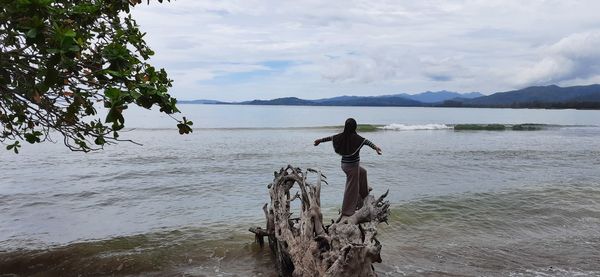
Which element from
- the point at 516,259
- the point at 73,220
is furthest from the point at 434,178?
the point at 73,220

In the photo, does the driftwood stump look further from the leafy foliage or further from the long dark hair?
the leafy foliage

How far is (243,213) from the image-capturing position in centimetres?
1413

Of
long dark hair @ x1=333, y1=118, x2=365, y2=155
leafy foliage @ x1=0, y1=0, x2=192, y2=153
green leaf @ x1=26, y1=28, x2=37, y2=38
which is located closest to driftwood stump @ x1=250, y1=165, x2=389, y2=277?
long dark hair @ x1=333, y1=118, x2=365, y2=155

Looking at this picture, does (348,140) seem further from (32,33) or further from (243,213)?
(32,33)

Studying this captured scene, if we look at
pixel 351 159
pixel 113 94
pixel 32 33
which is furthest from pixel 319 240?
pixel 32 33

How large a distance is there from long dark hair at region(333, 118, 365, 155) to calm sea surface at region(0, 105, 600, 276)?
2552 millimetres

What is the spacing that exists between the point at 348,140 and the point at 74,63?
6.40 meters

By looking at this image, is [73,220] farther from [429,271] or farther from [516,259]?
[516,259]

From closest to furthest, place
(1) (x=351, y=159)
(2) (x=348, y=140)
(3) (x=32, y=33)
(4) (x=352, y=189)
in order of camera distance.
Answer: (3) (x=32, y=33), (2) (x=348, y=140), (1) (x=351, y=159), (4) (x=352, y=189)

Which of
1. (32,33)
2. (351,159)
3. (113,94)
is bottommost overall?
(351,159)

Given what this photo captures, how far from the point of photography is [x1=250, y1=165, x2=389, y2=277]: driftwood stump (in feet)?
22.8

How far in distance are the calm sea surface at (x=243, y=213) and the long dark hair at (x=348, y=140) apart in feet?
8.37

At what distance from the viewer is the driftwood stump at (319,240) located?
6.96m

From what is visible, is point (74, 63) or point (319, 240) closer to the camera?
point (74, 63)
